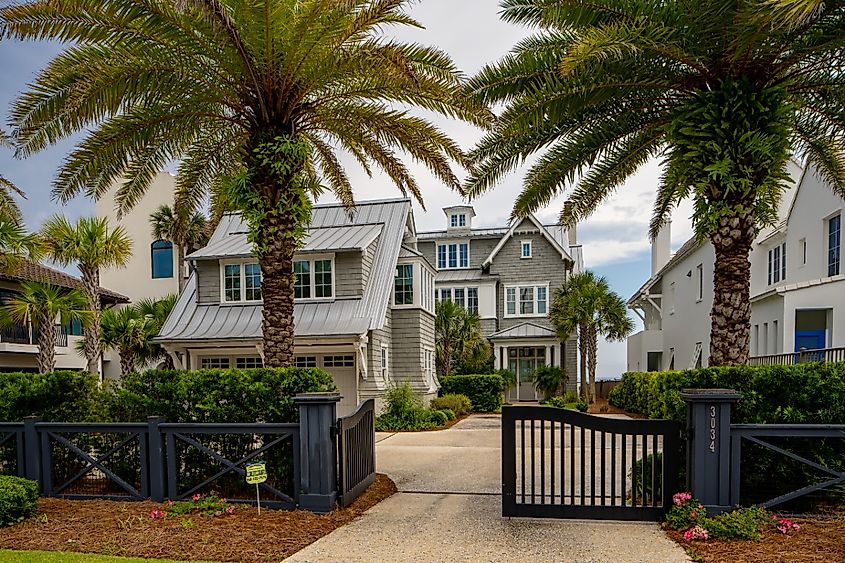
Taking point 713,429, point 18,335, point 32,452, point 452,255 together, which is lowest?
point 18,335

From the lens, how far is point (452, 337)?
23.0m

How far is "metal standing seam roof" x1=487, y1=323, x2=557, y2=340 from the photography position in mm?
24969

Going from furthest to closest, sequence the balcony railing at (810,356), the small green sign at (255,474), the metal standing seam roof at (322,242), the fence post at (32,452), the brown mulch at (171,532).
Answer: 1. the metal standing seam roof at (322,242)
2. the balcony railing at (810,356)
3. the fence post at (32,452)
4. the small green sign at (255,474)
5. the brown mulch at (171,532)

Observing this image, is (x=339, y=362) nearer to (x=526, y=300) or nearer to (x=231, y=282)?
(x=231, y=282)

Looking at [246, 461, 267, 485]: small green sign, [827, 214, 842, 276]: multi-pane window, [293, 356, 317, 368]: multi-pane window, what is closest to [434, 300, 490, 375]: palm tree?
[293, 356, 317, 368]: multi-pane window

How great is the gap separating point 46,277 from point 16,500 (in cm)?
1934

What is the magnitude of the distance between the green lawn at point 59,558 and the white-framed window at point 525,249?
22667 mm

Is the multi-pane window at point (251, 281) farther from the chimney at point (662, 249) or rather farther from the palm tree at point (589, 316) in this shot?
the chimney at point (662, 249)

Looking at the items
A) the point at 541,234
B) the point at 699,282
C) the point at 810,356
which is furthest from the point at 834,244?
the point at 541,234

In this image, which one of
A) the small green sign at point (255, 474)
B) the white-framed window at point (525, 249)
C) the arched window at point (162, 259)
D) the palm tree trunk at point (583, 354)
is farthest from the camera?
the arched window at point (162, 259)

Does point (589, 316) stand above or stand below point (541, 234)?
below

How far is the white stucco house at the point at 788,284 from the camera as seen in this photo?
42.8ft

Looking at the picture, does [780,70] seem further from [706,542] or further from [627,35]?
[706,542]

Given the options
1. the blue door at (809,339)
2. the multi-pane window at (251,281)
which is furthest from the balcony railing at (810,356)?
the multi-pane window at (251,281)
